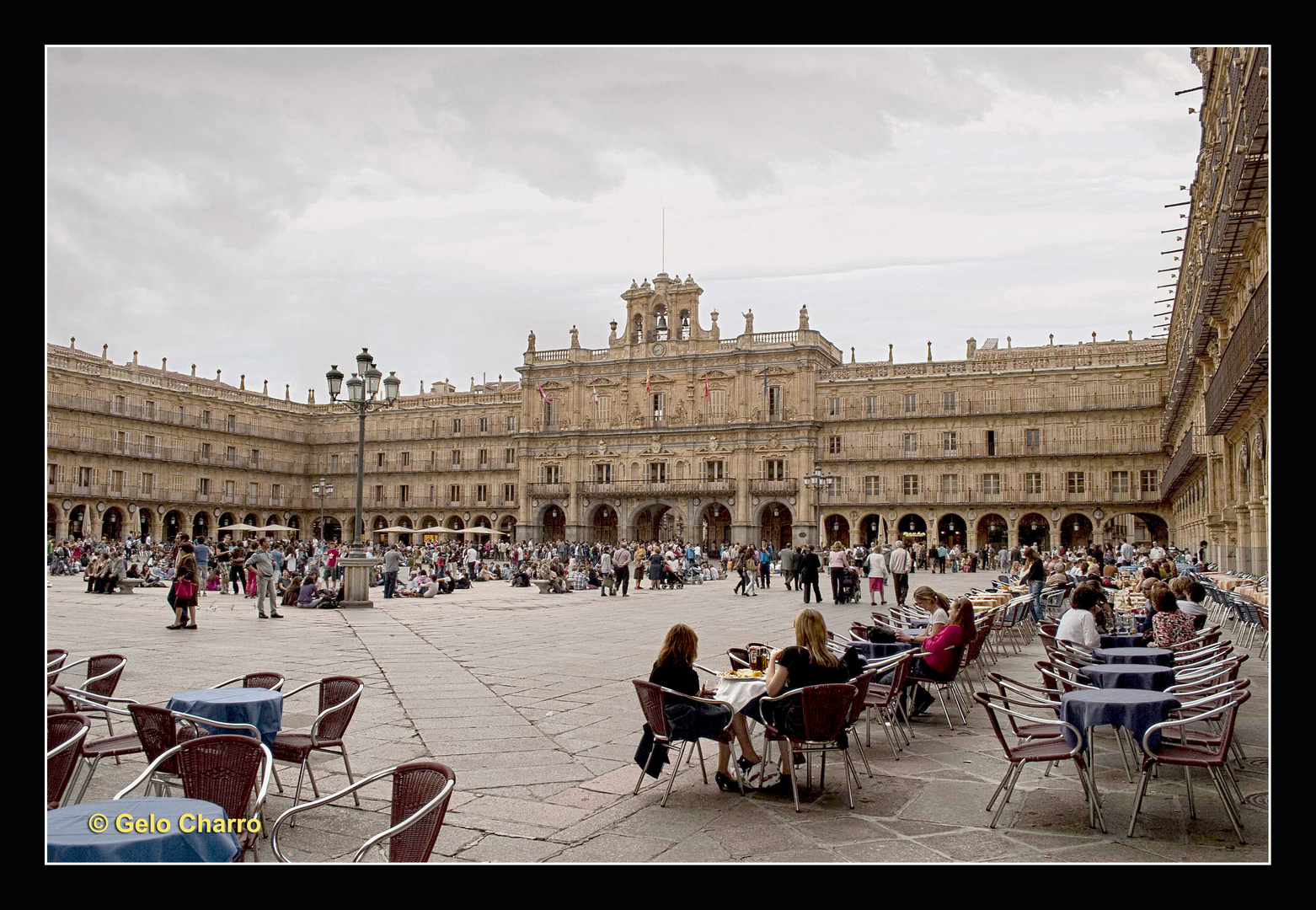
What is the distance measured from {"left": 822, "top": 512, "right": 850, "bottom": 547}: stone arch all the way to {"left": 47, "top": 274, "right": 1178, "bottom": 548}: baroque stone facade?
0.40ft

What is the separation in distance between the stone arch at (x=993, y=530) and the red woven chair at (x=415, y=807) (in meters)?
42.8

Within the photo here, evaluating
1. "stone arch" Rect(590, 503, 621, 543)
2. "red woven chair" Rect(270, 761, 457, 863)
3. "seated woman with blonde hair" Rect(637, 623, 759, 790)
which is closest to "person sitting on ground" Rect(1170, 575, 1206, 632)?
"seated woman with blonde hair" Rect(637, 623, 759, 790)

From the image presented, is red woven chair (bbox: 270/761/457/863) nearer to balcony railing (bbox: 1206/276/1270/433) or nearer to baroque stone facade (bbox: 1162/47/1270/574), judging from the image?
baroque stone facade (bbox: 1162/47/1270/574)

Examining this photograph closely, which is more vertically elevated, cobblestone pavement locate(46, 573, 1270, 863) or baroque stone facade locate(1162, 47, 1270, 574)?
baroque stone facade locate(1162, 47, 1270, 574)

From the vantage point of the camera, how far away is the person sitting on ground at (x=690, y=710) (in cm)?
531

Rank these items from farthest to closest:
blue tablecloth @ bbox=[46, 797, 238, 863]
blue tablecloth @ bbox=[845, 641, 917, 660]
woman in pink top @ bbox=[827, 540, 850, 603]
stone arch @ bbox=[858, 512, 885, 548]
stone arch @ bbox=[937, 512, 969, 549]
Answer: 1. stone arch @ bbox=[858, 512, 885, 548]
2. stone arch @ bbox=[937, 512, 969, 549]
3. woman in pink top @ bbox=[827, 540, 850, 603]
4. blue tablecloth @ bbox=[845, 641, 917, 660]
5. blue tablecloth @ bbox=[46, 797, 238, 863]

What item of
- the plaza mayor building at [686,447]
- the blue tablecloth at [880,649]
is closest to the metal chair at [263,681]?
the blue tablecloth at [880,649]

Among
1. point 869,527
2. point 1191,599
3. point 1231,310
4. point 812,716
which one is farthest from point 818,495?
point 812,716

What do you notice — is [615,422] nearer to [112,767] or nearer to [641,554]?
[641,554]

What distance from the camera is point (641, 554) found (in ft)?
115

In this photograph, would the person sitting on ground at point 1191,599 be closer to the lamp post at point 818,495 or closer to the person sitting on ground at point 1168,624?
the person sitting on ground at point 1168,624

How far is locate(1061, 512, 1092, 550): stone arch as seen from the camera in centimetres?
4247

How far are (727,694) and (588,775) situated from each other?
92 centimetres

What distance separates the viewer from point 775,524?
47.8 meters
